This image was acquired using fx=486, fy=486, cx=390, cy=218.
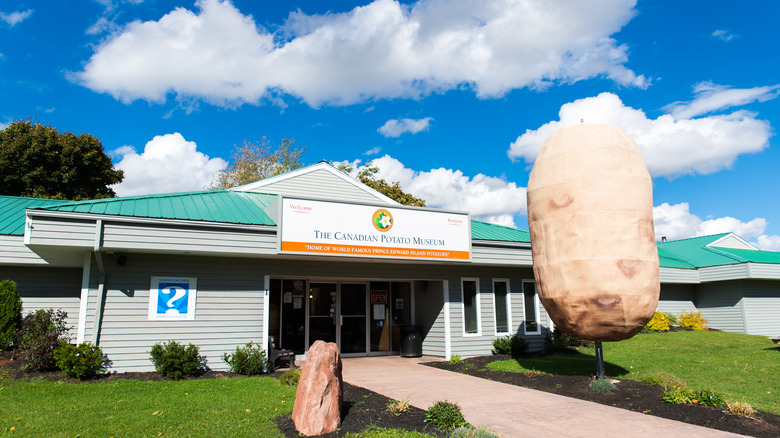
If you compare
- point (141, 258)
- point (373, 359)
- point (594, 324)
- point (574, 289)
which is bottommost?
point (373, 359)

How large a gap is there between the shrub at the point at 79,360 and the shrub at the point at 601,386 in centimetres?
974

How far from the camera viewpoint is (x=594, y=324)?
7.52 m

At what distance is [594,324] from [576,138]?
298 centimetres

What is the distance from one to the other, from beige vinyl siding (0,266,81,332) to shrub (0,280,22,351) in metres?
1.06

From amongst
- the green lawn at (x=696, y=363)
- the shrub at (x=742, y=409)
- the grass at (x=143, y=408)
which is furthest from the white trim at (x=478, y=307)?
the shrub at (x=742, y=409)

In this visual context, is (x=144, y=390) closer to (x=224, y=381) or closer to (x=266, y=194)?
(x=224, y=381)

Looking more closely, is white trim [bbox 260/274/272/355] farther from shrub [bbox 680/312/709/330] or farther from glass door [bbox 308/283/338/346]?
shrub [bbox 680/312/709/330]

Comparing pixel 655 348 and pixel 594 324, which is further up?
pixel 594 324

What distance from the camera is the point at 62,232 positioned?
9.63 metres

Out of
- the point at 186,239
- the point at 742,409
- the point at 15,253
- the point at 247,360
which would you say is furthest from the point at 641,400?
the point at 15,253

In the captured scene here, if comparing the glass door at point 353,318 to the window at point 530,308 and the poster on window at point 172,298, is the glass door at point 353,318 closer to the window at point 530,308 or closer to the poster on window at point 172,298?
the poster on window at point 172,298

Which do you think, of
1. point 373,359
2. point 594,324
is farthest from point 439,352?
point 594,324

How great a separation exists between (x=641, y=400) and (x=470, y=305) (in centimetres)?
701

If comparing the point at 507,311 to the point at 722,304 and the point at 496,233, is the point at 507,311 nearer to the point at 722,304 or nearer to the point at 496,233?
the point at 496,233
